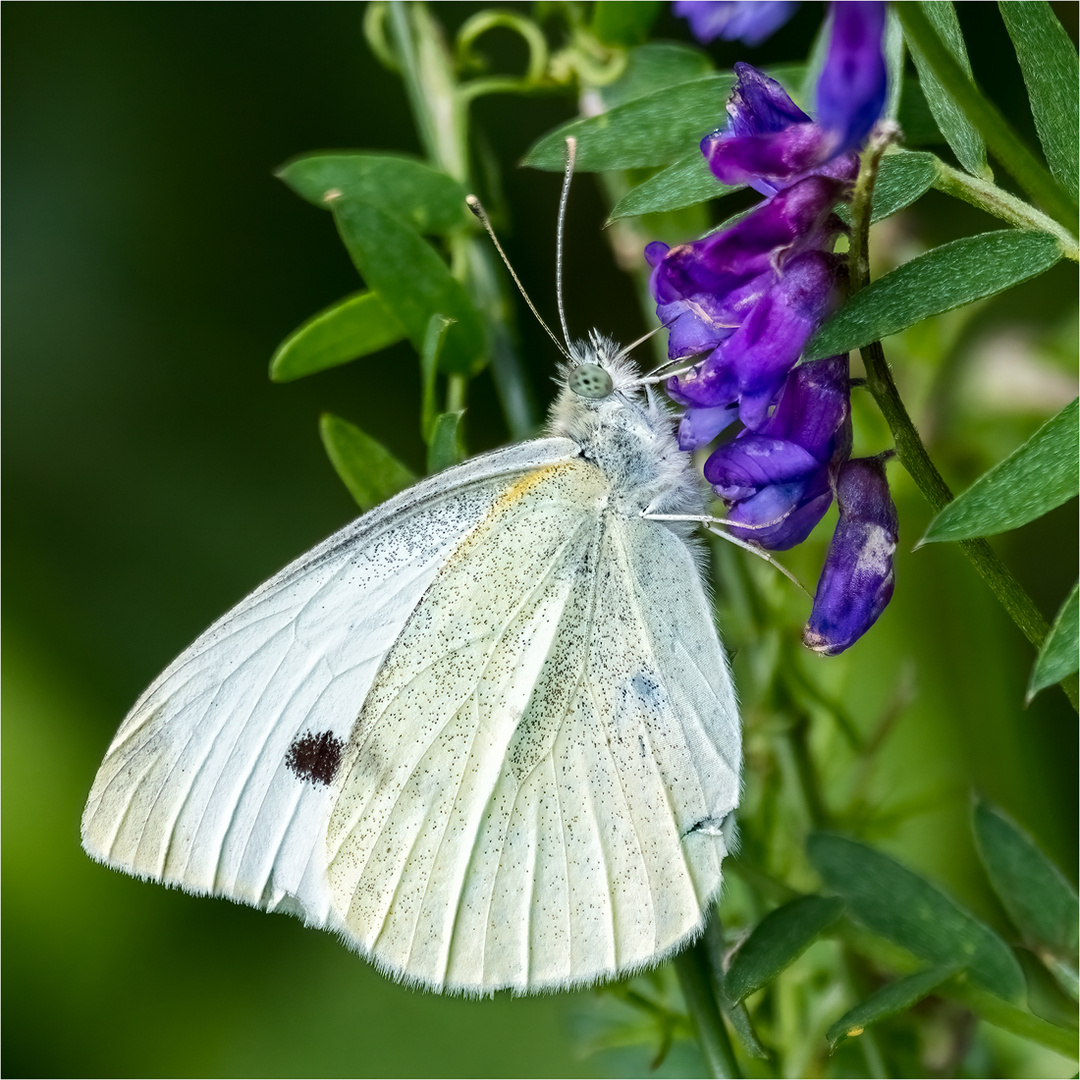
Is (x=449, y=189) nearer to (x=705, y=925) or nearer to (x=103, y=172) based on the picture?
(x=705, y=925)

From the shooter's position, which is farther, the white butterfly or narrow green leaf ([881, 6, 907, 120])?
the white butterfly

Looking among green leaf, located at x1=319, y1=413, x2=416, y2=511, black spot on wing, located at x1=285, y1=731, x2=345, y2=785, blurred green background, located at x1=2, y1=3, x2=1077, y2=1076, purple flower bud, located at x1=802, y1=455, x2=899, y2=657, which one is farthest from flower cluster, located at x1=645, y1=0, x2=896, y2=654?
blurred green background, located at x1=2, y1=3, x2=1077, y2=1076

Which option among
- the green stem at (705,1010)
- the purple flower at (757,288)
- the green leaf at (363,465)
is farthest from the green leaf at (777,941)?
the green leaf at (363,465)

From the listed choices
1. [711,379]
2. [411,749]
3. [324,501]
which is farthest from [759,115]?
[324,501]

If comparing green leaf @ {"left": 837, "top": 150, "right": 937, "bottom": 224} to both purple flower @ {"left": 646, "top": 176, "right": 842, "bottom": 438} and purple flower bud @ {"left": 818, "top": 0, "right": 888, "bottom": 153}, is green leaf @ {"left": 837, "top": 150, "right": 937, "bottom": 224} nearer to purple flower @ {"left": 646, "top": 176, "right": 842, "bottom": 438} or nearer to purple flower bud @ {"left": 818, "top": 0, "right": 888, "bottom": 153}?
purple flower @ {"left": 646, "top": 176, "right": 842, "bottom": 438}

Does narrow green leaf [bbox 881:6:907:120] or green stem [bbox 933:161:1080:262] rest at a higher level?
narrow green leaf [bbox 881:6:907:120]

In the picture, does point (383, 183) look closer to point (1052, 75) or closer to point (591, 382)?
point (591, 382)

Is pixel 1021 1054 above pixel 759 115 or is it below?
below
